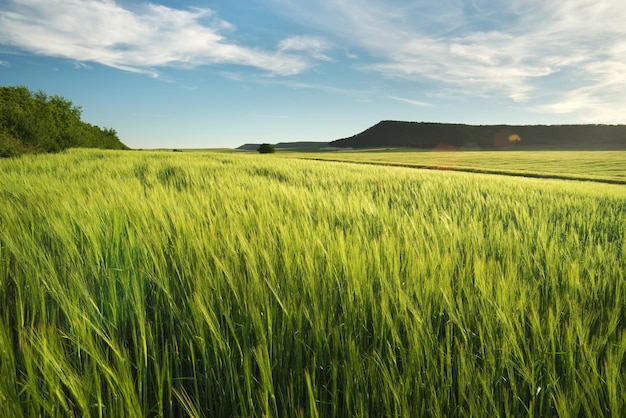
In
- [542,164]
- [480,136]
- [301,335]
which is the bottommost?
[301,335]

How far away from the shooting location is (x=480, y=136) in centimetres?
8462

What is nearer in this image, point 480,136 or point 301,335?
point 301,335

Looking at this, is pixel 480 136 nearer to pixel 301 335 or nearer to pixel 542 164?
pixel 542 164

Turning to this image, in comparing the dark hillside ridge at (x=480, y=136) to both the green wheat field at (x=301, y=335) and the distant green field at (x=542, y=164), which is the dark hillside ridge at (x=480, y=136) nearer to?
the distant green field at (x=542, y=164)

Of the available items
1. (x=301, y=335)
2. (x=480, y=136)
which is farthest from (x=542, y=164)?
(x=480, y=136)

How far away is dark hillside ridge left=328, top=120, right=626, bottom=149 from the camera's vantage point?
71.3 m

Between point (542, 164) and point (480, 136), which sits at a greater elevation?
point (480, 136)

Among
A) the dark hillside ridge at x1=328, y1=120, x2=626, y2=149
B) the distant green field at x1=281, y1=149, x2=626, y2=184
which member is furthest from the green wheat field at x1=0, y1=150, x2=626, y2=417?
the dark hillside ridge at x1=328, y1=120, x2=626, y2=149

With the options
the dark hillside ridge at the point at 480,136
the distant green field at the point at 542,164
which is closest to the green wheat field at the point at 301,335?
the distant green field at the point at 542,164

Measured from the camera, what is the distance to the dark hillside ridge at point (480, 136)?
71.3m

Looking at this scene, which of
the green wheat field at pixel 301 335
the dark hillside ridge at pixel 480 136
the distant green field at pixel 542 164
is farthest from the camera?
the dark hillside ridge at pixel 480 136

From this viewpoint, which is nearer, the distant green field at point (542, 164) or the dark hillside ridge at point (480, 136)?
the distant green field at point (542, 164)

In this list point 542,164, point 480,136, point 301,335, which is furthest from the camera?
point 480,136

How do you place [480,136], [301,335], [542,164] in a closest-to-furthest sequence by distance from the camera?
[301,335], [542,164], [480,136]
